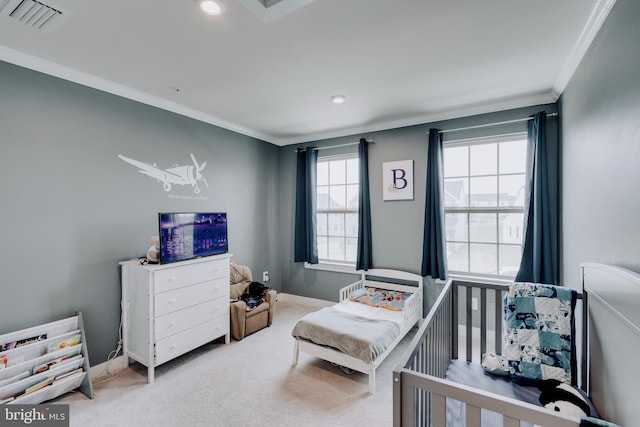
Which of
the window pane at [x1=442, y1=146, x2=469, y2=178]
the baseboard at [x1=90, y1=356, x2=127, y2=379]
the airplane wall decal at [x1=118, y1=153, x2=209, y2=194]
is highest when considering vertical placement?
the window pane at [x1=442, y1=146, x2=469, y2=178]

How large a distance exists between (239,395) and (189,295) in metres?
0.99

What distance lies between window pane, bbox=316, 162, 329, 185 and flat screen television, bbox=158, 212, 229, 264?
5.74 feet

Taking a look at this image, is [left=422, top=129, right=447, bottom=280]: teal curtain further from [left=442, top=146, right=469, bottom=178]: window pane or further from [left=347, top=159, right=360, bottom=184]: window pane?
[left=347, top=159, right=360, bottom=184]: window pane

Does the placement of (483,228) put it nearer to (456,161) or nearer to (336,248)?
(456,161)

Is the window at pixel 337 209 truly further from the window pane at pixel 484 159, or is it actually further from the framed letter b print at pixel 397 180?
the window pane at pixel 484 159

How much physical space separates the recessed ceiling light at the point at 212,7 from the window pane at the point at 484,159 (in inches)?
113

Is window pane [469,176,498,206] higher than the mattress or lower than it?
higher

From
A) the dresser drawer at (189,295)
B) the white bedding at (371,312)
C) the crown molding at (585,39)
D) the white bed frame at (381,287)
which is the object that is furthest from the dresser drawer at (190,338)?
the crown molding at (585,39)

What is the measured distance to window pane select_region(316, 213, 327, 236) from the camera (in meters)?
4.29

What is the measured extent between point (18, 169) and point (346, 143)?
10.8 feet

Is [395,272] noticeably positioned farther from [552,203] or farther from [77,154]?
[77,154]

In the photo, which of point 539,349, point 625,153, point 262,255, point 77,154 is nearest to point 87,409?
point 77,154

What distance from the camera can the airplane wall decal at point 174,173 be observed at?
2726 millimetres

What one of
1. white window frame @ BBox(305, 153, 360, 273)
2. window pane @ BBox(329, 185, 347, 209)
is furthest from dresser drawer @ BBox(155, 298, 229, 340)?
window pane @ BBox(329, 185, 347, 209)
